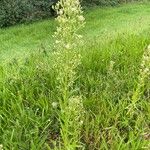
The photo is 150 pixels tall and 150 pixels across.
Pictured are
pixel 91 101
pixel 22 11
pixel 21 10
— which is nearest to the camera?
pixel 91 101

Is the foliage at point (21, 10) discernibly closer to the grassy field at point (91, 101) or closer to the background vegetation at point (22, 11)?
the background vegetation at point (22, 11)

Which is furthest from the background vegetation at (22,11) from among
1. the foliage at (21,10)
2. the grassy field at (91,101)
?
the grassy field at (91,101)

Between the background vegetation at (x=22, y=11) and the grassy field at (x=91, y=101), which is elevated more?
the grassy field at (x=91, y=101)

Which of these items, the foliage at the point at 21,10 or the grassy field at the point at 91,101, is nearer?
the grassy field at the point at 91,101

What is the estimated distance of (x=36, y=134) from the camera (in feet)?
16.0

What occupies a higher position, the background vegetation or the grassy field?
the grassy field

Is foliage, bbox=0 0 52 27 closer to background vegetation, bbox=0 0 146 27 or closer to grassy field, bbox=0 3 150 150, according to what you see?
background vegetation, bbox=0 0 146 27

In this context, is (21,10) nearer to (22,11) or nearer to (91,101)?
(22,11)

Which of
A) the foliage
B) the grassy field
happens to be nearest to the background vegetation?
the foliage

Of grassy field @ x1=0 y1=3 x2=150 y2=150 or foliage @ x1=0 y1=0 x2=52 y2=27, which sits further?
foliage @ x1=0 y1=0 x2=52 y2=27

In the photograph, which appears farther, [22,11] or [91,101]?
[22,11]

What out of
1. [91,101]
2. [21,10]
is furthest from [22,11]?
[91,101]

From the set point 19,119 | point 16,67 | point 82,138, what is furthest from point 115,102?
point 16,67

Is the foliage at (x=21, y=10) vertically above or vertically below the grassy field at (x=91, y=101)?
below
